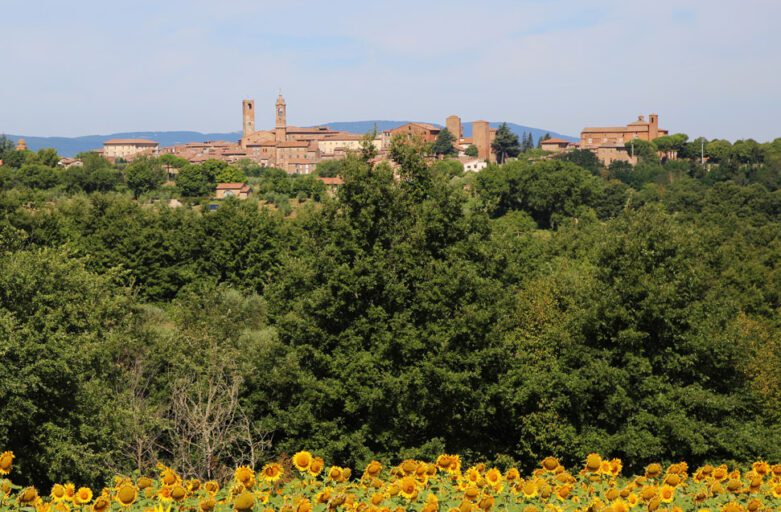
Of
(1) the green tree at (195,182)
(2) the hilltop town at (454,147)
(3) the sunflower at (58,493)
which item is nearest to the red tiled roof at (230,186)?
(1) the green tree at (195,182)

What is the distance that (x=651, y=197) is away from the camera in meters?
95.7

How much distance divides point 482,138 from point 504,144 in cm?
452

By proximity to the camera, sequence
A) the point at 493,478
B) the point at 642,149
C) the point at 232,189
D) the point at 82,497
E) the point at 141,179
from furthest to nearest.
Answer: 1. the point at 642,149
2. the point at 232,189
3. the point at 141,179
4. the point at 493,478
5. the point at 82,497

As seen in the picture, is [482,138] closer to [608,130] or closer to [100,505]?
[608,130]

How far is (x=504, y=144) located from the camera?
162125mm

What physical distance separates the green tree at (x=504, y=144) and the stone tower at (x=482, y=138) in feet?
4.45

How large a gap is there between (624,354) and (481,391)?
416cm

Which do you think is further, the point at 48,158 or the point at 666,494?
the point at 48,158

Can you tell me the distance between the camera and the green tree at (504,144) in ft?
531

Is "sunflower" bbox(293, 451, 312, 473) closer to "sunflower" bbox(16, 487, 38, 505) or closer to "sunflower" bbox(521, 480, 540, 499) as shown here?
"sunflower" bbox(521, 480, 540, 499)

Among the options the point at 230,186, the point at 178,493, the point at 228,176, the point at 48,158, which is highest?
the point at 178,493

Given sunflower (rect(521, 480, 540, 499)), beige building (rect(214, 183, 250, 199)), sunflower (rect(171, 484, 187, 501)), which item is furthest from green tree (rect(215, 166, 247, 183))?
sunflower (rect(171, 484, 187, 501))

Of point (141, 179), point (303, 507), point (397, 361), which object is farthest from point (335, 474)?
point (141, 179)

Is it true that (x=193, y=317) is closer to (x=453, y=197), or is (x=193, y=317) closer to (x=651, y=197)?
(x=453, y=197)
